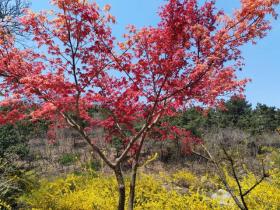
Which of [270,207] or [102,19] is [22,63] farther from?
[270,207]

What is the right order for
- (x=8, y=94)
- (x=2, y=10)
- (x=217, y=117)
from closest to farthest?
(x=8, y=94), (x=2, y=10), (x=217, y=117)

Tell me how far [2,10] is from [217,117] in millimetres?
14856

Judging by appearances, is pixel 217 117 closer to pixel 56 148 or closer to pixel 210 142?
pixel 210 142

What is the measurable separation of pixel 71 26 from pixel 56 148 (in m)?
16.5

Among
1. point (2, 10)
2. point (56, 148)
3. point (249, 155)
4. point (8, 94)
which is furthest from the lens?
point (56, 148)

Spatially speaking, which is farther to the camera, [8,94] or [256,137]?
[256,137]

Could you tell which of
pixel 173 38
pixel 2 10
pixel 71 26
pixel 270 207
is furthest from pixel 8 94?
pixel 2 10

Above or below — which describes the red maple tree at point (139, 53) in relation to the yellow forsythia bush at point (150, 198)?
above

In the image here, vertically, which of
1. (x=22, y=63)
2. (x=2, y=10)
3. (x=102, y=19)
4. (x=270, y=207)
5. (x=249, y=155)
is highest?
(x=2, y=10)

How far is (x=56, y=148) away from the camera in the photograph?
21.1m

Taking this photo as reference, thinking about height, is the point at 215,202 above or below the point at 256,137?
below

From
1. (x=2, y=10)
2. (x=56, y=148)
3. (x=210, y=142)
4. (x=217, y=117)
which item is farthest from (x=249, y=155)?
(x=2, y=10)

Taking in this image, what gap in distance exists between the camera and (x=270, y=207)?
5.72 metres

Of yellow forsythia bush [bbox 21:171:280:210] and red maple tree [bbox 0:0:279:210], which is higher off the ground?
red maple tree [bbox 0:0:279:210]
